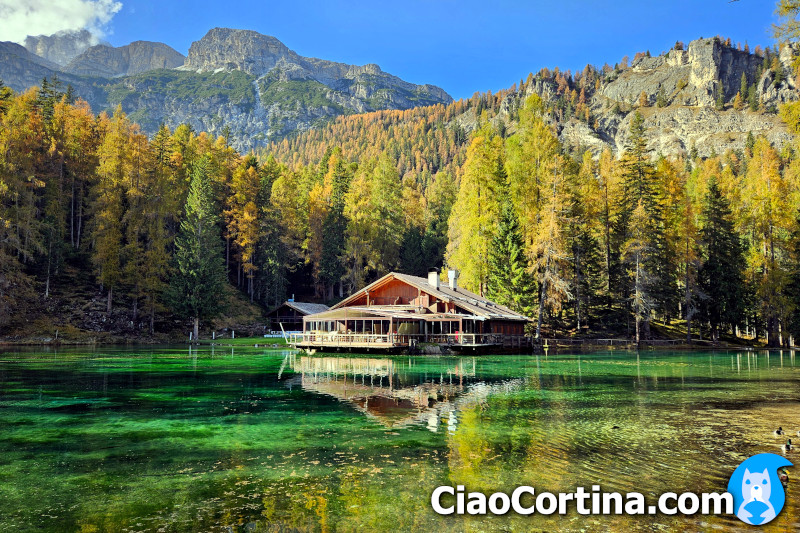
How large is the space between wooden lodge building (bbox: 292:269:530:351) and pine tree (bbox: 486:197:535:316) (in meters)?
2.35

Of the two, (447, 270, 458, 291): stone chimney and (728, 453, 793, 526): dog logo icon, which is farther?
(447, 270, 458, 291): stone chimney

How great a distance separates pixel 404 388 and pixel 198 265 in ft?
137

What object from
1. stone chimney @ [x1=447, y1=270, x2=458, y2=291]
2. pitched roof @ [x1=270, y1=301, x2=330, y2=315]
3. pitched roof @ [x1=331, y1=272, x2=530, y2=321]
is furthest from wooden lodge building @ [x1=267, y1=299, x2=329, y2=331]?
stone chimney @ [x1=447, y1=270, x2=458, y2=291]

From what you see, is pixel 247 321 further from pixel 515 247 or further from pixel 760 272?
pixel 760 272

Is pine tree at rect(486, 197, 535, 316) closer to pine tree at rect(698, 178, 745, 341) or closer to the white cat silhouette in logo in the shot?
pine tree at rect(698, 178, 745, 341)

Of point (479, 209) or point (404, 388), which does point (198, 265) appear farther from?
point (404, 388)

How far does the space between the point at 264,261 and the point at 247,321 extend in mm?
10493

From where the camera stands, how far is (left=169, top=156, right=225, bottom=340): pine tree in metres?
53.6

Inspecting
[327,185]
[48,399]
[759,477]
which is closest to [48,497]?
[759,477]

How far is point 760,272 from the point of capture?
5075 centimetres

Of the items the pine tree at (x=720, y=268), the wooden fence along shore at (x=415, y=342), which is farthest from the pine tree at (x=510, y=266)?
the pine tree at (x=720, y=268)

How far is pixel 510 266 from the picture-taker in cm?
5025

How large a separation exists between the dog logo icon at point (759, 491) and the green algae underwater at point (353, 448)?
18 centimetres

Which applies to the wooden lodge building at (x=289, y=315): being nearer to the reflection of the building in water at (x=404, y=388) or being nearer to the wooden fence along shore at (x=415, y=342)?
the wooden fence along shore at (x=415, y=342)
